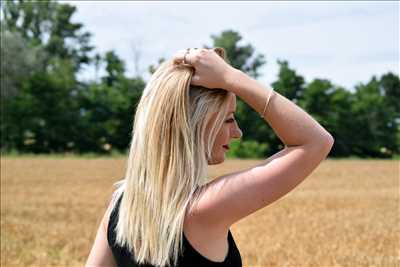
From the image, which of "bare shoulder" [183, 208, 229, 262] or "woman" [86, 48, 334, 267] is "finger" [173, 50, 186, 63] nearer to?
"woman" [86, 48, 334, 267]

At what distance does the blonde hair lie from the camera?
177 cm

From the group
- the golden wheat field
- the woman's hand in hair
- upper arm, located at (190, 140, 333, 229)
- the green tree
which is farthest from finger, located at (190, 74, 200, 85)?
the green tree

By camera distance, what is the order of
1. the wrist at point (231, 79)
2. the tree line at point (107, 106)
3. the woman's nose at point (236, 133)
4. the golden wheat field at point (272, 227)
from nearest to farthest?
the wrist at point (231, 79) → the woman's nose at point (236, 133) → the golden wheat field at point (272, 227) → the tree line at point (107, 106)

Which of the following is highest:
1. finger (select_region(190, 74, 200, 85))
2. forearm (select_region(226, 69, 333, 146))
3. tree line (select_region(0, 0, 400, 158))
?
finger (select_region(190, 74, 200, 85))

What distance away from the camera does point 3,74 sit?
55.1 meters

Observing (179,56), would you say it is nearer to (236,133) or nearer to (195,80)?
(195,80)

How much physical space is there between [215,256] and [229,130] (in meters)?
0.32

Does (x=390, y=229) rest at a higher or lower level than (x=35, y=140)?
higher

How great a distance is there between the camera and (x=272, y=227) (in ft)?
36.3

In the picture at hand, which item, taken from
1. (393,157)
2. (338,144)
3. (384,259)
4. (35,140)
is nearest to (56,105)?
(35,140)

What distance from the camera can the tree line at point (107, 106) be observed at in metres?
52.0

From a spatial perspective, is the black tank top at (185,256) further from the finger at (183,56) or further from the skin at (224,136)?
the finger at (183,56)

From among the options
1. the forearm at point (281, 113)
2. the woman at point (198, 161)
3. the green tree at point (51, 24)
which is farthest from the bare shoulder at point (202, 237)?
the green tree at point (51, 24)

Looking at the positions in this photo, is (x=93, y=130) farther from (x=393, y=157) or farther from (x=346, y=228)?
(x=346, y=228)
